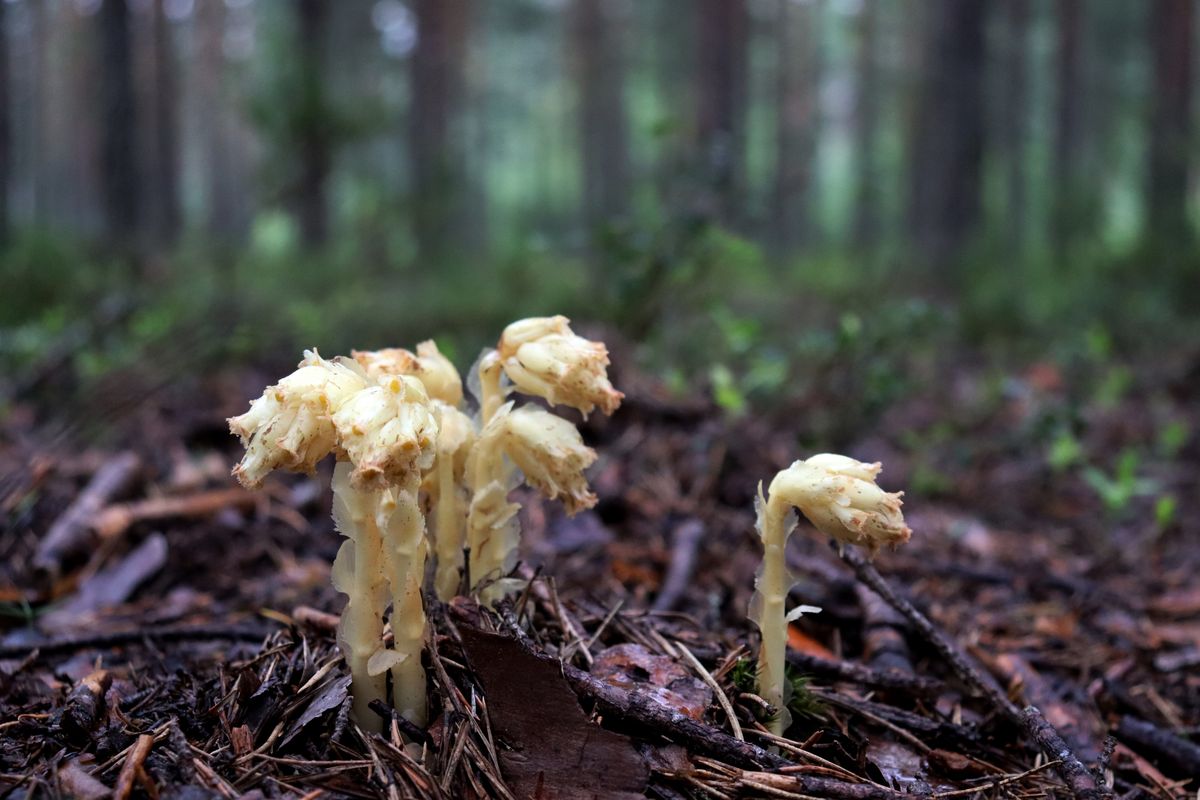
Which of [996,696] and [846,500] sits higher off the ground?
[846,500]

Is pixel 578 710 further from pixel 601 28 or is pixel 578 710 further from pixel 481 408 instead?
pixel 601 28

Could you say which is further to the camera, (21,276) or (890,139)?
(890,139)

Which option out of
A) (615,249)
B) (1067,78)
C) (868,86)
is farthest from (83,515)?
(868,86)

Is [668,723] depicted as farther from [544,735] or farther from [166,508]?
[166,508]

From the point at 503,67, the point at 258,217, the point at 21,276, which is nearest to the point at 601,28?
the point at 503,67

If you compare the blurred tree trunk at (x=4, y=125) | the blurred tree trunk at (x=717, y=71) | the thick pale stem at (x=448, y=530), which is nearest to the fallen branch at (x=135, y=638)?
the thick pale stem at (x=448, y=530)

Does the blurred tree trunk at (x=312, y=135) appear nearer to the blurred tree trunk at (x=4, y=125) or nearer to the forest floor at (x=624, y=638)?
the blurred tree trunk at (x=4, y=125)

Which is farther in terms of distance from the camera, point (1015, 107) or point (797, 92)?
point (797, 92)
